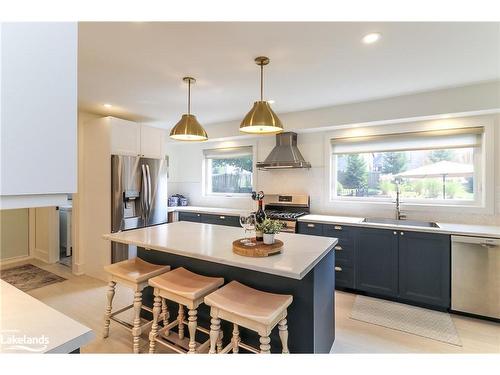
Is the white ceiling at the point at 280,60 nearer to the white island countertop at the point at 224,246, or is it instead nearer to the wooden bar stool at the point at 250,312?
the white island countertop at the point at 224,246

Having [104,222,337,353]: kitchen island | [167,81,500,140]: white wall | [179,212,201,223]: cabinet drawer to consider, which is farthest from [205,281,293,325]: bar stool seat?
[179,212,201,223]: cabinet drawer

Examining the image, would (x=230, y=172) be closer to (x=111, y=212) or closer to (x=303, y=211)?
(x=303, y=211)

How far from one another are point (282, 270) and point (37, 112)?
1244 millimetres

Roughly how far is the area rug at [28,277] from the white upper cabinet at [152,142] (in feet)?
7.26

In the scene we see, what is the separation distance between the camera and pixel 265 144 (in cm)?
436

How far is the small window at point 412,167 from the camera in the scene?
3.08 m

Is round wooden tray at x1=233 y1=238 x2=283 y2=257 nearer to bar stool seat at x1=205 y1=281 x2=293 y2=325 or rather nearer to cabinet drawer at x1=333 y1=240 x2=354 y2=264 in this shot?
bar stool seat at x1=205 y1=281 x2=293 y2=325

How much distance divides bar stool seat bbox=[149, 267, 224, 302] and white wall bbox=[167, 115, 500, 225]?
2506 millimetres

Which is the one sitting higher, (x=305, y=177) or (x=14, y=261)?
(x=305, y=177)

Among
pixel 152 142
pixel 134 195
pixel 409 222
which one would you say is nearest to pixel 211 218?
pixel 134 195

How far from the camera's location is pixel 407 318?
2.60 m

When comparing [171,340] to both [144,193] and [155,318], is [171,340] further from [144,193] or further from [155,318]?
[144,193]
